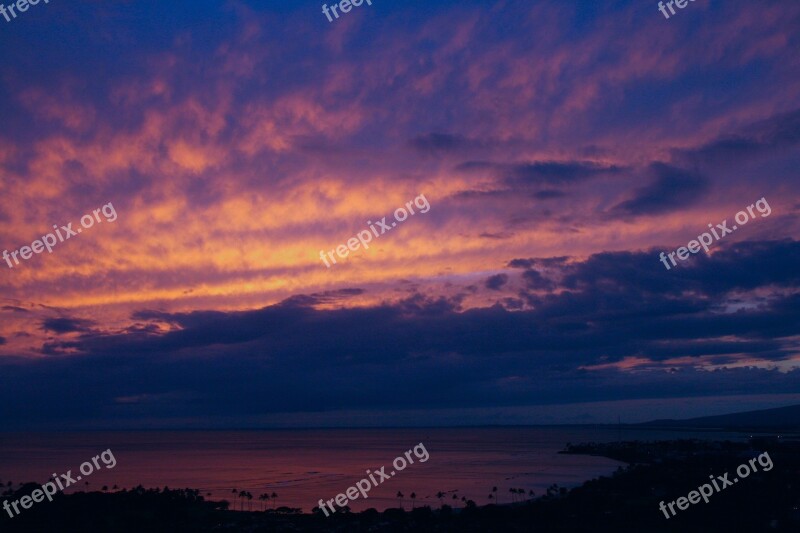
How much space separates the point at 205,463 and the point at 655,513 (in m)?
106

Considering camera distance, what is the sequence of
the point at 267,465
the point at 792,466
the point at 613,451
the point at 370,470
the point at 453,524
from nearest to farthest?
the point at 453,524
the point at 792,466
the point at 370,470
the point at 267,465
the point at 613,451

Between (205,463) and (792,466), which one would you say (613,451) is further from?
(205,463)

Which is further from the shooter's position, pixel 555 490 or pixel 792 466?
pixel 792 466

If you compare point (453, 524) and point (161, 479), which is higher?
point (161, 479)

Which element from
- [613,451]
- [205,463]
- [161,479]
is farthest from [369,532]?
[613,451]

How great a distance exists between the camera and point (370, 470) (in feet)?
379

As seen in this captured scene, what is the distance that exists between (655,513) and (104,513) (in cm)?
4407

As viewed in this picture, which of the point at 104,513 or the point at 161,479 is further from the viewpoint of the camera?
the point at 161,479

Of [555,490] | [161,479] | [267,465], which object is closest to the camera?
[555,490]

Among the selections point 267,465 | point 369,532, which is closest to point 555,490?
point 369,532

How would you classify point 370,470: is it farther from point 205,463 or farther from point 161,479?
point 205,463

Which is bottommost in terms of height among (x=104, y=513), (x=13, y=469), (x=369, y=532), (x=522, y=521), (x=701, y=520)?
(x=701, y=520)

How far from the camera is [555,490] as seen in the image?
257ft

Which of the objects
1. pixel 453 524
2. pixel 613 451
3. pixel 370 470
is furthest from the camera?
pixel 613 451
